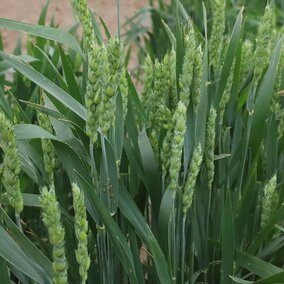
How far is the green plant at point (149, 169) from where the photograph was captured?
2.73 feet

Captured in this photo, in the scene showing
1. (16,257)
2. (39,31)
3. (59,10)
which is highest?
(39,31)

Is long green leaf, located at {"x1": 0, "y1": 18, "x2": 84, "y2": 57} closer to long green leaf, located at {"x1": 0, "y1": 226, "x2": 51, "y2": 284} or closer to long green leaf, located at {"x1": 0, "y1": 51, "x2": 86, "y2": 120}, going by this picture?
long green leaf, located at {"x1": 0, "y1": 51, "x2": 86, "y2": 120}

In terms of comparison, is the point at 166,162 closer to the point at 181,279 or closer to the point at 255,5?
the point at 181,279

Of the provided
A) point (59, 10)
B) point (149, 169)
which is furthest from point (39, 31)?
point (59, 10)

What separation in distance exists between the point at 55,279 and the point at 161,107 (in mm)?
322

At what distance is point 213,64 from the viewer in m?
1.14

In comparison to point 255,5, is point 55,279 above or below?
below

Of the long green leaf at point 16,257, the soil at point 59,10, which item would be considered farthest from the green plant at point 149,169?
the soil at point 59,10

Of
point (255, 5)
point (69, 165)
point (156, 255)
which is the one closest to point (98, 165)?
point (69, 165)

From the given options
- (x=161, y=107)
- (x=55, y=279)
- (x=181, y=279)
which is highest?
(x=161, y=107)

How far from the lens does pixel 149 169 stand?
3.38 ft

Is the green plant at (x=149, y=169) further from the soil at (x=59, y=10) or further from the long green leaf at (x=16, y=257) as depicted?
the soil at (x=59, y=10)

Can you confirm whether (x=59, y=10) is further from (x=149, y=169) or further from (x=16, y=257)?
(x=16, y=257)

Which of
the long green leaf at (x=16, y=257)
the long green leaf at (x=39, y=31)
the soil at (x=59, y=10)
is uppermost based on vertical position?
the long green leaf at (x=39, y=31)
